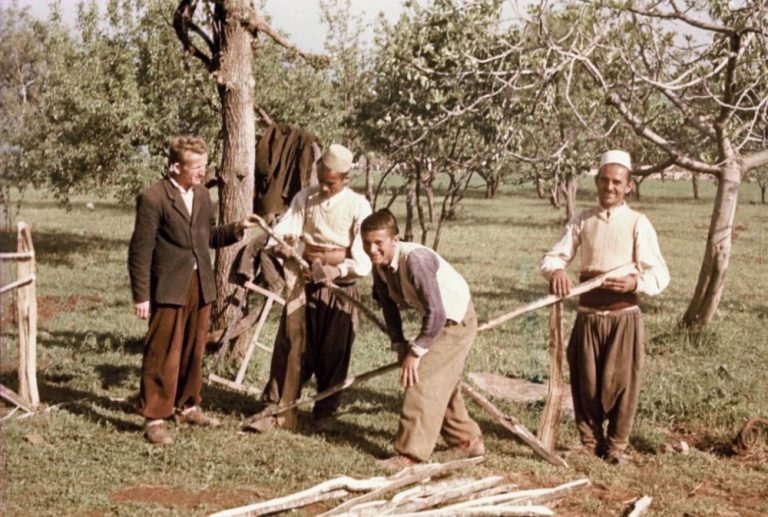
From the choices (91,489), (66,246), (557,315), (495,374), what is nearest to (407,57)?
(495,374)

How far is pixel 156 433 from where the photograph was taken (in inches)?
236

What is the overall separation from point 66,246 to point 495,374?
1440 centimetres

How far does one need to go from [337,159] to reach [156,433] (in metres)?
2.18

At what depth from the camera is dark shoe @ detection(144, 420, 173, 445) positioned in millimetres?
5957

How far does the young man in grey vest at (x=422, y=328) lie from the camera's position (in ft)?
17.4

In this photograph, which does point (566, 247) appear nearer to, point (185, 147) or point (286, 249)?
point (286, 249)

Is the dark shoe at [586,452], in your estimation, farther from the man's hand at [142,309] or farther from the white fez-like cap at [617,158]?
the man's hand at [142,309]

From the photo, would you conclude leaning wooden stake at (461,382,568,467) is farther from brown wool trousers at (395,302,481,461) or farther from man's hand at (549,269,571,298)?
man's hand at (549,269,571,298)

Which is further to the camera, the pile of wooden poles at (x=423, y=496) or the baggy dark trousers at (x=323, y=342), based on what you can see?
the baggy dark trousers at (x=323, y=342)

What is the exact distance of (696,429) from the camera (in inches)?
264

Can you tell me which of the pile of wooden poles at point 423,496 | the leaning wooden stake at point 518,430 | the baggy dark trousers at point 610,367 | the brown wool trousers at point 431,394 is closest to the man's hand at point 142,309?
the pile of wooden poles at point 423,496

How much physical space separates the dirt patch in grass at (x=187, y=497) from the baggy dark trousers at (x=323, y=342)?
128 cm

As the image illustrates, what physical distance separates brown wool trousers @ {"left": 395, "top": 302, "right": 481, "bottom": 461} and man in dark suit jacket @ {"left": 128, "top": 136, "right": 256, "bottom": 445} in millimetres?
1522

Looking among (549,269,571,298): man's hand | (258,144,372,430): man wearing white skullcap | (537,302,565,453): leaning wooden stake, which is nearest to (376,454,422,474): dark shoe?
(537,302,565,453): leaning wooden stake
